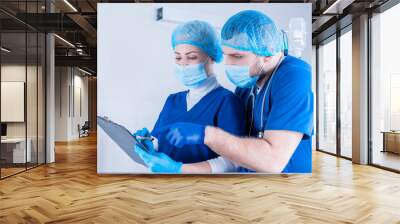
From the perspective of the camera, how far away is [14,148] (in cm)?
665

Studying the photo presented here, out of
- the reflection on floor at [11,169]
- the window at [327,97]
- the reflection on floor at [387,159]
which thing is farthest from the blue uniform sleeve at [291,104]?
the reflection on floor at [11,169]

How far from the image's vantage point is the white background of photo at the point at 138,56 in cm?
622

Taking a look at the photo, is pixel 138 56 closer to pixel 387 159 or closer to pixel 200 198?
pixel 200 198

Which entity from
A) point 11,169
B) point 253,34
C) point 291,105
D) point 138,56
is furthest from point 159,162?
point 11,169

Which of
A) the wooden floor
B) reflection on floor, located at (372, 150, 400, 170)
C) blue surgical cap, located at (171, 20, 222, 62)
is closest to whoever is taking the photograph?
the wooden floor

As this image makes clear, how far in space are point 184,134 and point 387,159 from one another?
432cm

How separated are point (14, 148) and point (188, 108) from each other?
3.25 metres

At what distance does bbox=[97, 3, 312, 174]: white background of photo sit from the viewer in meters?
6.22

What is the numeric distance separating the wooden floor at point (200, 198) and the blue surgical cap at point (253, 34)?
215cm

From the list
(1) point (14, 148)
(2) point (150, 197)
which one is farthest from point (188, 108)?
(1) point (14, 148)

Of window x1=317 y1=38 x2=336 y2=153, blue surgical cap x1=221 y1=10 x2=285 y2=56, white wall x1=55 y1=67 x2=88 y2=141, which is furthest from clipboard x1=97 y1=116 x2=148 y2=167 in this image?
white wall x1=55 y1=67 x2=88 y2=141

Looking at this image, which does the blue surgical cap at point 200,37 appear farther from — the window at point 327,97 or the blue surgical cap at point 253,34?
the window at point 327,97

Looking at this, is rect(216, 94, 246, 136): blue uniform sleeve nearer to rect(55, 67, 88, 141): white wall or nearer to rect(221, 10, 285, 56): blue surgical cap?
rect(221, 10, 285, 56): blue surgical cap

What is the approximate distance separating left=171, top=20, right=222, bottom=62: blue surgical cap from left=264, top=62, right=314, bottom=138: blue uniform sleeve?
43.4 inches
